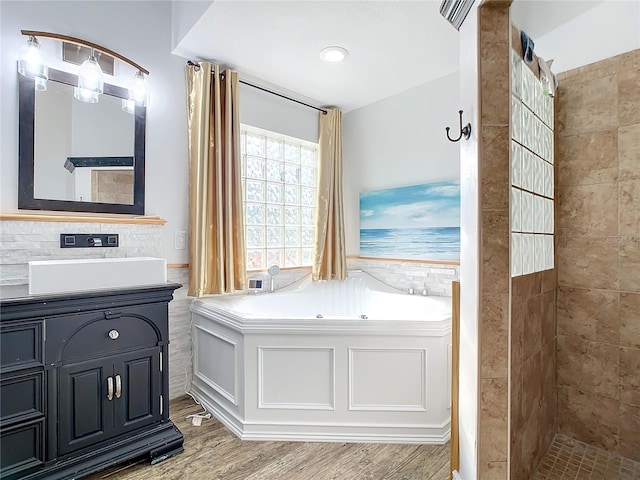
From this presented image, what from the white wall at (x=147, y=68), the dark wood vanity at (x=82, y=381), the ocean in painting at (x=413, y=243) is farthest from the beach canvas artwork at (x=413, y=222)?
the dark wood vanity at (x=82, y=381)

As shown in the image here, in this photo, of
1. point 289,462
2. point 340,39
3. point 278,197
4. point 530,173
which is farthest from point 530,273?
point 278,197

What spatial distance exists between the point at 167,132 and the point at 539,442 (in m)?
2.92

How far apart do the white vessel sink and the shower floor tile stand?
7.06 feet

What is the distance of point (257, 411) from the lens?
6.68ft

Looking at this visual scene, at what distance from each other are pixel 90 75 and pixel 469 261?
2404mm

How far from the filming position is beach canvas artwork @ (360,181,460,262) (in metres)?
2.75

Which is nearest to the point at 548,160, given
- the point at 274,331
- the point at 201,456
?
the point at 274,331

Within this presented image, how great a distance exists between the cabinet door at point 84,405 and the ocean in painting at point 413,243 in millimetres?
2309

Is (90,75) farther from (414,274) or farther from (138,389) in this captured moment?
(414,274)

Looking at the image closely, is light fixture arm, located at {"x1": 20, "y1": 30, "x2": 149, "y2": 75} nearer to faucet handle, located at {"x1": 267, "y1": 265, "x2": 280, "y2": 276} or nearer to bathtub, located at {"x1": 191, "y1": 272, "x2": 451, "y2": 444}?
faucet handle, located at {"x1": 267, "y1": 265, "x2": 280, "y2": 276}

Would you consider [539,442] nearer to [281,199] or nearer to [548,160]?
[548,160]

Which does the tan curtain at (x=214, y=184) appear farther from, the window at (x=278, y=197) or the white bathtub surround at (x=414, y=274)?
the white bathtub surround at (x=414, y=274)

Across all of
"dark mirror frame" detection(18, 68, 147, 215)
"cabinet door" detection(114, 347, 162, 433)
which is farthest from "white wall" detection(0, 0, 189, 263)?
"cabinet door" detection(114, 347, 162, 433)

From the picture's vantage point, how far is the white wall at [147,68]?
73.6 inches
